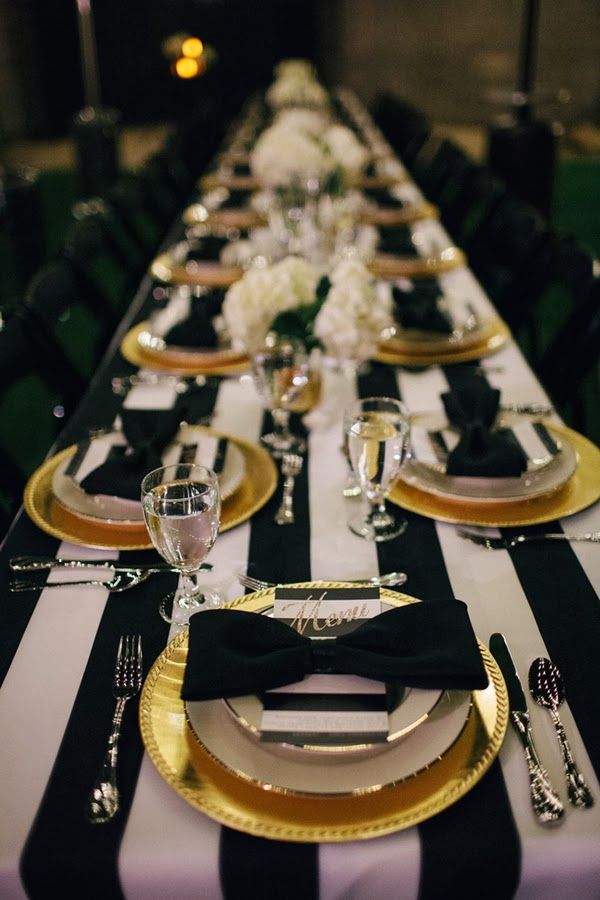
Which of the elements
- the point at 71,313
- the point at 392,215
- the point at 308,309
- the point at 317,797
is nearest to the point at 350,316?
the point at 308,309

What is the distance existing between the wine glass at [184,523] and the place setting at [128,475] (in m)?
0.04

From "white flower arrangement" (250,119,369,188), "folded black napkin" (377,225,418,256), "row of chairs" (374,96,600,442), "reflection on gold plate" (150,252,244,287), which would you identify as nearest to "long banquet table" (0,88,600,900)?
"row of chairs" (374,96,600,442)

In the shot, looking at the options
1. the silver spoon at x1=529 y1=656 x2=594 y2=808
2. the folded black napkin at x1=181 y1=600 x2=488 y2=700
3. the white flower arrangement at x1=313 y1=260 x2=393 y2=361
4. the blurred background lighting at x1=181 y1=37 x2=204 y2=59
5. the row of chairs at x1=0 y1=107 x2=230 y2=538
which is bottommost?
the row of chairs at x1=0 y1=107 x2=230 y2=538

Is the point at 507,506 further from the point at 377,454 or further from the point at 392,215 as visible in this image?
Result: the point at 392,215

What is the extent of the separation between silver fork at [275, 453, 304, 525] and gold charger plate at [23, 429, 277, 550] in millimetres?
22

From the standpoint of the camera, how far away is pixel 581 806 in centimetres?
78

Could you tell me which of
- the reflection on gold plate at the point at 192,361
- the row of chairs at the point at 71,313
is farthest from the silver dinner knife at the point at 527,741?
the reflection on gold plate at the point at 192,361

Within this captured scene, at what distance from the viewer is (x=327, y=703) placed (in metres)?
0.84

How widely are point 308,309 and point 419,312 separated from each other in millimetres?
450

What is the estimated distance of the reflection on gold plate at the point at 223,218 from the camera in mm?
3322

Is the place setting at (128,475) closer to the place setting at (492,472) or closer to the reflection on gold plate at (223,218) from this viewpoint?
the place setting at (492,472)

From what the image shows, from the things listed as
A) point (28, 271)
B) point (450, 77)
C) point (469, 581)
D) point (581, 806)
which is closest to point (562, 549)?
point (469, 581)

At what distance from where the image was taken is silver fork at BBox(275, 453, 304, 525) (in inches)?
51.3

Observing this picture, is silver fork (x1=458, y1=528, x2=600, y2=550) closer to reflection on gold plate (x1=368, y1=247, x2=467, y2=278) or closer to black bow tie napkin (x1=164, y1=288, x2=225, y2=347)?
black bow tie napkin (x1=164, y1=288, x2=225, y2=347)
